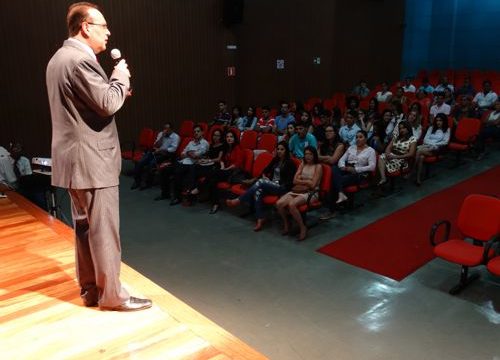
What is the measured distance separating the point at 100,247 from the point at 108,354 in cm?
48

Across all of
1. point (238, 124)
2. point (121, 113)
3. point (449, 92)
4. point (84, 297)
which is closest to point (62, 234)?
point (84, 297)

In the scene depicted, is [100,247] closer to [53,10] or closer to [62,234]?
[62,234]

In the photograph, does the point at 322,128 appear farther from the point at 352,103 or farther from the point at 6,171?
the point at 6,171

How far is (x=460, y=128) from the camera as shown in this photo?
715 centimetres

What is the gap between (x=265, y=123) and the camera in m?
7.82

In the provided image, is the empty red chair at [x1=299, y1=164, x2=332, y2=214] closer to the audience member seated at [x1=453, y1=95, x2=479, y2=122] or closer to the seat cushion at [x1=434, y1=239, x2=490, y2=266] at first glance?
the seat cushion at [x1=434, y1=239, x2=490, y2=266]

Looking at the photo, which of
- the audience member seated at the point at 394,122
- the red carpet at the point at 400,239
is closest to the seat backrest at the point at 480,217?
the red carpet at the point at 400,239

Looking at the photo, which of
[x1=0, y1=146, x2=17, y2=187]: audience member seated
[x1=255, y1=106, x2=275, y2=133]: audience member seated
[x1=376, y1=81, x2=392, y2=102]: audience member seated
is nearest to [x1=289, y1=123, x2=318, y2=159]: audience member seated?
[x1=255, y1=106, x2=275, y2=133]: audience member seated

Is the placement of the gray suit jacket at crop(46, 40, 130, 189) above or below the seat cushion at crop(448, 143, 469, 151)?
above

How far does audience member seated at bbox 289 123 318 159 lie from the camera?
237 inches

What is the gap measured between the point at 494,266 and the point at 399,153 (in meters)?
3.05

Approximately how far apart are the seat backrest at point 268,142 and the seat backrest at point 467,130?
9.93 feet

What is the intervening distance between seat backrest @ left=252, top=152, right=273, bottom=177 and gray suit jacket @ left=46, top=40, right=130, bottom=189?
3.58m

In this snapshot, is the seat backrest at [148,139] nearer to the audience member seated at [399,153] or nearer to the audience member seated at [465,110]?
the audience member seated at [399,153]
